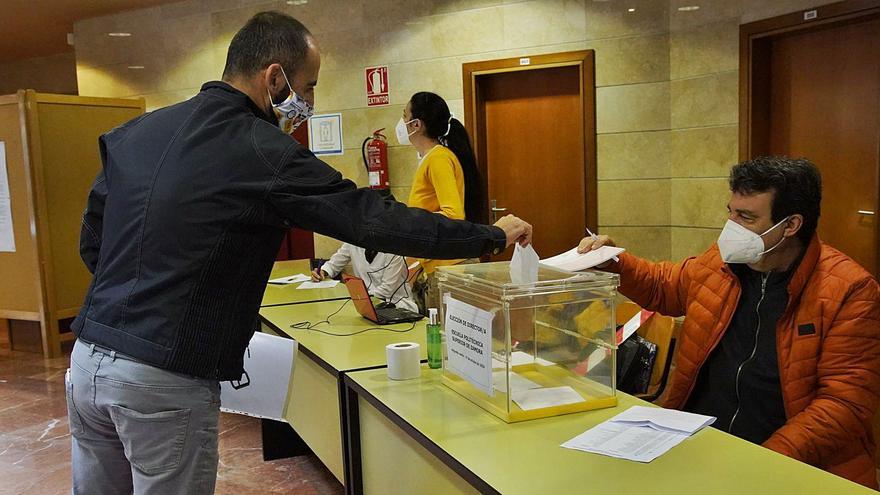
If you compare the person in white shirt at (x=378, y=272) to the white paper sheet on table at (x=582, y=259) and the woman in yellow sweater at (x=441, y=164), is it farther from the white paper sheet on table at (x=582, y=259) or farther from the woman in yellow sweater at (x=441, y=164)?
the white paper sheet on table at (x=582, y=259)

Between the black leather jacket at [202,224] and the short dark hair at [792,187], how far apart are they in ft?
3.43

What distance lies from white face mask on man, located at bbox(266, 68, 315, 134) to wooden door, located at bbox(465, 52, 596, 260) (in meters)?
3.66

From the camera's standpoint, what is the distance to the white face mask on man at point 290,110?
5.36ft

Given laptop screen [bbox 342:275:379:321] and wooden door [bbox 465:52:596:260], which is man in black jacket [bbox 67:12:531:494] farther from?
wooden door [bbox 465:52:596:260]

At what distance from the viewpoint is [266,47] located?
5.22 ft

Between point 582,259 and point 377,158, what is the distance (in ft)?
12.6

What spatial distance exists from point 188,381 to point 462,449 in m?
0.56

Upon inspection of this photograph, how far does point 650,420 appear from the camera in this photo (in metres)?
1.65

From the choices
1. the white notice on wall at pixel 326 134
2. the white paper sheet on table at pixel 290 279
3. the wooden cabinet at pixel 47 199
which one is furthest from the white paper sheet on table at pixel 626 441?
the wooden cabinet at pixel 47 199

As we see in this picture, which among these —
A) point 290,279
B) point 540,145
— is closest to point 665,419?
point 290,279

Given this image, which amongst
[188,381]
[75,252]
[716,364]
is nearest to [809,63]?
[716,364]

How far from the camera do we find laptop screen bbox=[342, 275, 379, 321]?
9.33ft

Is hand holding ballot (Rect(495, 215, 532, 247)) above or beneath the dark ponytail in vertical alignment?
beneath

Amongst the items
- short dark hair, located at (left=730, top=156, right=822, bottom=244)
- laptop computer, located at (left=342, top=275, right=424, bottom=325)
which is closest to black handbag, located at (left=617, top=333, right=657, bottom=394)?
short dark hair, located at (left=730, top=156, right=822, bottom=244)
